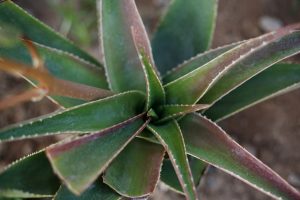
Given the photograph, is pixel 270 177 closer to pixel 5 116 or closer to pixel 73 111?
pixel 73 111

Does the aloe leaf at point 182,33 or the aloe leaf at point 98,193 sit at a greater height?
the aloe leaf at point 182,33

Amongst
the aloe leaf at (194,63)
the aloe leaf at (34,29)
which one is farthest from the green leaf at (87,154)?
Answer: the aloe leaf at (34,29)

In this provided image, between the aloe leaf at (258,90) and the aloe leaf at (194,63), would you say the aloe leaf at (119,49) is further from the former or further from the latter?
the aloe leaf at (258,90)

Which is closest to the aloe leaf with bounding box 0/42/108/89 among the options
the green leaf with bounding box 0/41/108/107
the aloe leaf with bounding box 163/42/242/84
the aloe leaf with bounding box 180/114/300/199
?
the green leaf with bounding box 0/41/108/107

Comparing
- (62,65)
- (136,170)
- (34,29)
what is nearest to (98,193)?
(136,170)

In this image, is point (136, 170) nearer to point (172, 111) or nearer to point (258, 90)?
point (172, 111)

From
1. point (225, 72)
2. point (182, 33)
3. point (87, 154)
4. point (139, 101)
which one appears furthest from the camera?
point (182, 33)

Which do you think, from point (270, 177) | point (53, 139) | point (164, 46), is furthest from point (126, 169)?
point (53, 139)
